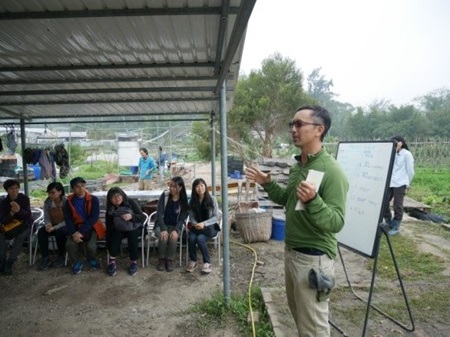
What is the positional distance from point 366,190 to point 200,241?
2442mm

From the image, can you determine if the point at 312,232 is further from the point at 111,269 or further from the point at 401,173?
the point at 401,173

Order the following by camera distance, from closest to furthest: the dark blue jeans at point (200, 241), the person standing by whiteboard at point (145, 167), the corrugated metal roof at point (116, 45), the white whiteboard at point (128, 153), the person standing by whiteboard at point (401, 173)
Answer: the corrugated metal roof at point (116, 45)
the dark blue jeans at point (200, 241)
the person standing by whiteboard at point (401, 173)
the person standing by whiteboard at point (145, 167)
the white whiteboard at point (128, 153)

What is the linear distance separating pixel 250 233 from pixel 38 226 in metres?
3.40

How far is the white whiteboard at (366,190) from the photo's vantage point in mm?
2557

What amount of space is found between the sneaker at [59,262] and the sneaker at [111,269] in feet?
2.53

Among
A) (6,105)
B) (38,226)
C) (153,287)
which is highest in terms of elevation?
(6,105)

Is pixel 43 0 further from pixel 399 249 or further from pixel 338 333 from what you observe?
pixel 399 249

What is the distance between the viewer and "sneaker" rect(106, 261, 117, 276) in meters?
4.32

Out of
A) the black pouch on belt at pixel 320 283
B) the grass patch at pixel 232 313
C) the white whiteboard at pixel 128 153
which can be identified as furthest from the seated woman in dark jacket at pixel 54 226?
the white whiteboard at pixel 128 153

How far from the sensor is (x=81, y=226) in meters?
4.46

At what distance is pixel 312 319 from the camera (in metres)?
1.83

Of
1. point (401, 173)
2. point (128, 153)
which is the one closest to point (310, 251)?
point (401, 173)

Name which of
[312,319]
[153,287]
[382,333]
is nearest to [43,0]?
[312,319]

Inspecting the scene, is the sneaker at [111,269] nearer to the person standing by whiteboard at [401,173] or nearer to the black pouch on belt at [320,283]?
the black pouch on belt at [320,283]
